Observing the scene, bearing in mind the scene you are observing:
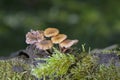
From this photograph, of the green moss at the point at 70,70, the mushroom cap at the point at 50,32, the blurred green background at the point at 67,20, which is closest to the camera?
the green moss at the point at 70,70

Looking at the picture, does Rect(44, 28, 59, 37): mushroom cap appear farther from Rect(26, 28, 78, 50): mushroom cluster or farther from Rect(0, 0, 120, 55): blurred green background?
Rect(0, 0, 120, 55): blurred green background

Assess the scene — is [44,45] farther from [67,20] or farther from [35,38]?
[67,20]

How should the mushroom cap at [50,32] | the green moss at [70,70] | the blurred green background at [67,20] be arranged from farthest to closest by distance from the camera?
the blurred green background at [67,20] < the mushroom cap at [50,32] < the green moss at [70,70]

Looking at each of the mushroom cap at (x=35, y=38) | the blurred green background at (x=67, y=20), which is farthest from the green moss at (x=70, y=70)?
the blurred green background at (x=67, y=20)

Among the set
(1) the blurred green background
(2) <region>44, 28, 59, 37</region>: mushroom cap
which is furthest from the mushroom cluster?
(1) the blurred green background

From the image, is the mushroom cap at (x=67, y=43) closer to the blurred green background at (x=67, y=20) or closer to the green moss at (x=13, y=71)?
the green moss at (x=13, y=71)

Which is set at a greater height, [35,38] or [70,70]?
[35,38]

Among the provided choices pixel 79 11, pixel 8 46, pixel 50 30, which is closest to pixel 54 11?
pixel 79 11

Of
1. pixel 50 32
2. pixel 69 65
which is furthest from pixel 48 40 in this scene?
pixel 69 65

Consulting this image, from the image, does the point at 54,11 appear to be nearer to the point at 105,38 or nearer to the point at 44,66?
the point at 105,38
